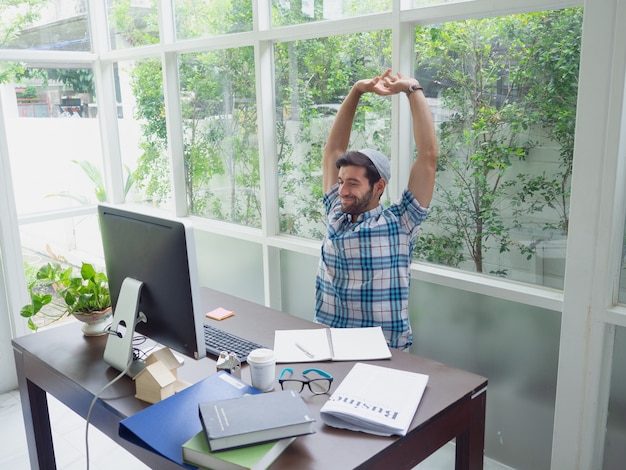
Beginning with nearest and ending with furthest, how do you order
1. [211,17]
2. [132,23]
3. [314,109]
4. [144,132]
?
[314,109] → [211,17] → [132,23] → [144,132]

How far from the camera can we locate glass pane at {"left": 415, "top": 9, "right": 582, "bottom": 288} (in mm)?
2047

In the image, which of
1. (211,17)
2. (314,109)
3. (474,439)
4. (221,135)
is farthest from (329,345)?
(211,17)

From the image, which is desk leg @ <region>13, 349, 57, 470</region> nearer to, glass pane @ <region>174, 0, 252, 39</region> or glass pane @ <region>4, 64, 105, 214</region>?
glass pane @ <region>4, 64, 105, 214</region>

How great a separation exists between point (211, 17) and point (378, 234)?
1.74 m

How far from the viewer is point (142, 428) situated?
137cm

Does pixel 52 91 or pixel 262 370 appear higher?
pixel 52 91

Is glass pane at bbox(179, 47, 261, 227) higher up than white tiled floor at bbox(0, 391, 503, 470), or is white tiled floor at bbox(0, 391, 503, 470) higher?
glass pane at bbox(179, 47, 261, 227)

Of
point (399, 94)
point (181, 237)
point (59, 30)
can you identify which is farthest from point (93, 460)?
point (59, 30)

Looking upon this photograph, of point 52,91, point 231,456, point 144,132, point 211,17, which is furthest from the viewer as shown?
point 144,132

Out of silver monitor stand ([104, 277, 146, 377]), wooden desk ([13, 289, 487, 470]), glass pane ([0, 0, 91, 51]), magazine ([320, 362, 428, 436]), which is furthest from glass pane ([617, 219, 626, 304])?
glass pane ([0, 0, 91, 51])

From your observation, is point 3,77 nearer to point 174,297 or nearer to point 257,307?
point 257,307

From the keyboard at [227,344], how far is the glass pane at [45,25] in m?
2.35

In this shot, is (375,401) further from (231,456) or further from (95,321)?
(95,321)

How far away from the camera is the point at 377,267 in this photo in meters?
2.20
